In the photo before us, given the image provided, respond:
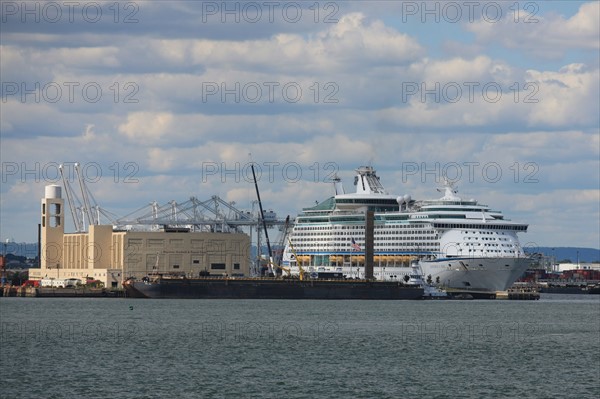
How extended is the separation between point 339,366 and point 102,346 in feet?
46.6

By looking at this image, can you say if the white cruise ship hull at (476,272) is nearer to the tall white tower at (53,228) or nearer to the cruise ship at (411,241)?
the cruise ship at (411,241)

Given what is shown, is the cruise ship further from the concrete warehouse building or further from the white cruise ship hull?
the concrete warehouse building

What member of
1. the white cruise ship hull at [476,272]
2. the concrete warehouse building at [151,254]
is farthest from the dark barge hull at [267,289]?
the concrete warehouse building at [151,254]

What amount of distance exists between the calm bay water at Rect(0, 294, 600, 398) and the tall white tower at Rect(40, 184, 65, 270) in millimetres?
56069

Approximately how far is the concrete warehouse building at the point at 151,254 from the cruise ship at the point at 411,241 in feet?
29.0

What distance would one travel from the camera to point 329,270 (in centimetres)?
14912

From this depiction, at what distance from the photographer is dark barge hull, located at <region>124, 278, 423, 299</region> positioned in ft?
410

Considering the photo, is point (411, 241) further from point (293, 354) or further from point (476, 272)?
point (293, 354)

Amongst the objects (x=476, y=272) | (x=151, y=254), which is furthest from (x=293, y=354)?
(x=151, y=254)

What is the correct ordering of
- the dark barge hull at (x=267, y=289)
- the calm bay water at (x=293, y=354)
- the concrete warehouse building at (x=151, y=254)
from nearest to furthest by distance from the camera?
the calm bay water at (x=293, y=354), the dark barge hull at (x=267, y=289), the concrete warehouse building at (x=151, y=254)

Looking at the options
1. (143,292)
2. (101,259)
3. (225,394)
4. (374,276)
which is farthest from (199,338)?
(101,259)

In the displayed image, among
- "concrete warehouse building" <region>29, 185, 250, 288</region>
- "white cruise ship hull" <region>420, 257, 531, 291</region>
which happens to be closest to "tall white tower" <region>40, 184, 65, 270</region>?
"concrete warehouse building" <region>29, 185, 250, 288</region>

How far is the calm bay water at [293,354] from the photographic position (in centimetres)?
4975

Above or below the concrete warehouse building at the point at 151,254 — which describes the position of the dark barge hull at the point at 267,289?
below
